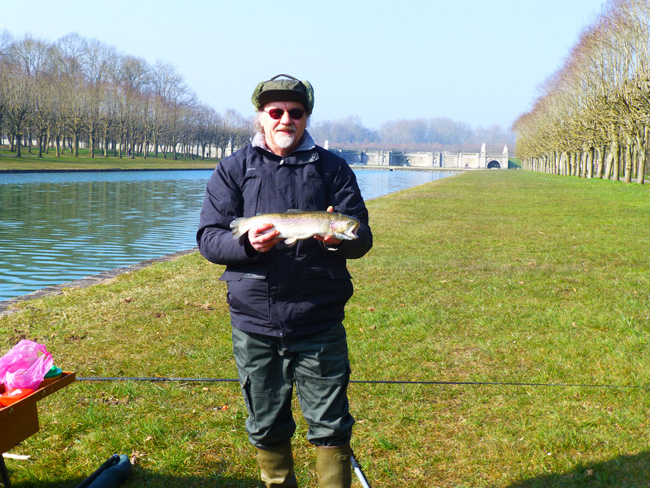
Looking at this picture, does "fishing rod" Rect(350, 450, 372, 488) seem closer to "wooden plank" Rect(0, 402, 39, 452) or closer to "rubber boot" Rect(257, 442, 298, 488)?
"rubber boot" Rect(257, 442, 298, 488)

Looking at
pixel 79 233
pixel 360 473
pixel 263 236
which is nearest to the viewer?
pixel 263 236

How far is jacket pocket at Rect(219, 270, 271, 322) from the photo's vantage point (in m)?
3.28

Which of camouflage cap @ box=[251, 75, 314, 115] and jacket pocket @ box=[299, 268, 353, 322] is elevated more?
camouflage cap @ box=[251, 75, 314, 115]

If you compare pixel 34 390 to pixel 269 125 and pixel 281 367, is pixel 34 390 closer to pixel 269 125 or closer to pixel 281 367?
pixel 281 367

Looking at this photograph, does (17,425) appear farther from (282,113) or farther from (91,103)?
(91,103)

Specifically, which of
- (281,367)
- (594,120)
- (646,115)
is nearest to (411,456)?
(281,367)

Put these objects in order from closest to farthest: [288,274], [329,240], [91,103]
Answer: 1. [329,240]
2. [288,274]
3. [91,103]

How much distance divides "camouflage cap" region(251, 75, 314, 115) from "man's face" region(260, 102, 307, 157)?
3 cm

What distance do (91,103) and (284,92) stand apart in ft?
279

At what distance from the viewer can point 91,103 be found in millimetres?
81000

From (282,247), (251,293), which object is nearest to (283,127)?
(282,247)

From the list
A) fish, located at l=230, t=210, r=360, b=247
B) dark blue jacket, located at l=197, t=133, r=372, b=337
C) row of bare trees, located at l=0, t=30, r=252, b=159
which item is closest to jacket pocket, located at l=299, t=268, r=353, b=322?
dark blue jacket, located at l=197, t=133, r=372, b=337

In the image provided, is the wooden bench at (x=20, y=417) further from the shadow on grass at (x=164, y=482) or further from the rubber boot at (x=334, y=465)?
the rubber boot at (x=334, y=465)

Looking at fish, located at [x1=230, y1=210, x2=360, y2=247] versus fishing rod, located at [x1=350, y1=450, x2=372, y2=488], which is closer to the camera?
fish, located at [x1=230, y1=210, x2=360, y2=247]
